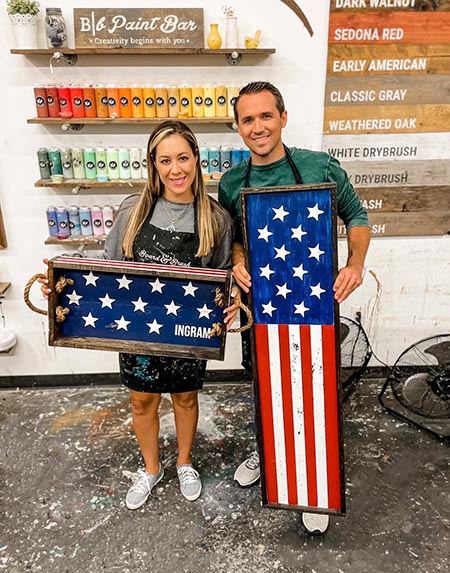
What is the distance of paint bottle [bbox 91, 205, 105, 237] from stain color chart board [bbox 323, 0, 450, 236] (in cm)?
135

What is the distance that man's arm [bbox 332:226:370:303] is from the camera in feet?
6.01

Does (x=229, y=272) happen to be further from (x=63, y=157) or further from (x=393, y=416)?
(x=393, y=416)

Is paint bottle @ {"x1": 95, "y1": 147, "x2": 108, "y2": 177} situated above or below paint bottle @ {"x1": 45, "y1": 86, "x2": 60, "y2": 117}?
below

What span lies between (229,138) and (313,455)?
1771 millimetres

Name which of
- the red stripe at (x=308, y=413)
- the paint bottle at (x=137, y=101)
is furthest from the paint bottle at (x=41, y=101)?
the red stripe at (x=308, y=413)

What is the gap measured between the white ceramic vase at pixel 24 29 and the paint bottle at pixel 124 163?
0.67m

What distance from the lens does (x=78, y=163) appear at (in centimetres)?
280

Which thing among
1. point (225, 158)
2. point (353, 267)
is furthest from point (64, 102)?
point (353, 267)

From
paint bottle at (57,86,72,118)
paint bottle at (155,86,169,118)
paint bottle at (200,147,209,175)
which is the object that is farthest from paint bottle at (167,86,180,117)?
paint bottle at (57,86,72,118)

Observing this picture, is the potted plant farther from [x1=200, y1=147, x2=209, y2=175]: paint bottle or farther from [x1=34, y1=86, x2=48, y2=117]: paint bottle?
[x1=200, y1=147, x2=209, y2=175]: paint bottle

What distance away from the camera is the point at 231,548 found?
223cm

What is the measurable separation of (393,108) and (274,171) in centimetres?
125

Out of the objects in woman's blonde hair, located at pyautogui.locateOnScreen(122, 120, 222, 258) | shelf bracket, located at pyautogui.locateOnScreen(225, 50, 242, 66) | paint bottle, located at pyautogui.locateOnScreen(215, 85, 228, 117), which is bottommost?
woman's blonde hair, located at pyautogui.locateOnScreen(122, 120, 222, 258)

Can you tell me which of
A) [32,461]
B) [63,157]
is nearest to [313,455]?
[32,461]
